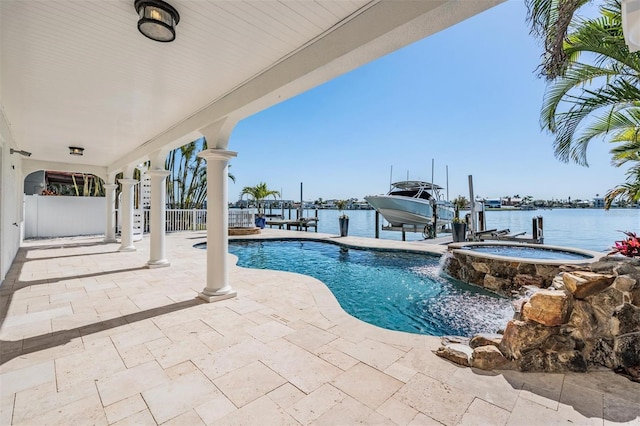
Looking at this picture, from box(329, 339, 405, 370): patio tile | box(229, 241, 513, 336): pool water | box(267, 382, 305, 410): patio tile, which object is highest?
box(329, 339, 405, 370): patio tile

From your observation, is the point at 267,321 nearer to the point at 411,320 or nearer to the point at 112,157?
the point at 411,320

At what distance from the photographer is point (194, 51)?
107 inches

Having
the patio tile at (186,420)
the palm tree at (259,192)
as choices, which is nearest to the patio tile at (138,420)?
the patio tile at (186,420)

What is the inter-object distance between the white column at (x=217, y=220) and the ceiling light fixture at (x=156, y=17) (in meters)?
1.81

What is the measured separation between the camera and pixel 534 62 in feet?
9.56

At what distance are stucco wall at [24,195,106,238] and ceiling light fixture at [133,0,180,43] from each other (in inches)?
515

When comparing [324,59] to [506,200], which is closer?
[324,59]

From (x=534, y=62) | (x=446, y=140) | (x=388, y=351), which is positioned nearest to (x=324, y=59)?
(x=534, y=62)

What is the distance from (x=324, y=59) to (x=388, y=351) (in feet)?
8.64

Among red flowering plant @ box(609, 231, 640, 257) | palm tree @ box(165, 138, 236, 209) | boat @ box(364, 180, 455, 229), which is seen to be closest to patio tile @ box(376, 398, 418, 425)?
red flowering plant @ box(609, 231, 640, 257)

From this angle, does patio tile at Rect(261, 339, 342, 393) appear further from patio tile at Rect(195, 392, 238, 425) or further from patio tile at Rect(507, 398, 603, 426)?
patio tile at Rect(507, 398, 603, 426)

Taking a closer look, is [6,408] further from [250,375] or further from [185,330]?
[250,375]

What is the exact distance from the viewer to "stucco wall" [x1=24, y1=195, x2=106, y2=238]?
11102 millimetres

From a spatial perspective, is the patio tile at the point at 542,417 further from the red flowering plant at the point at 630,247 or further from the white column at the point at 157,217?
the white column at the point at 157,217
